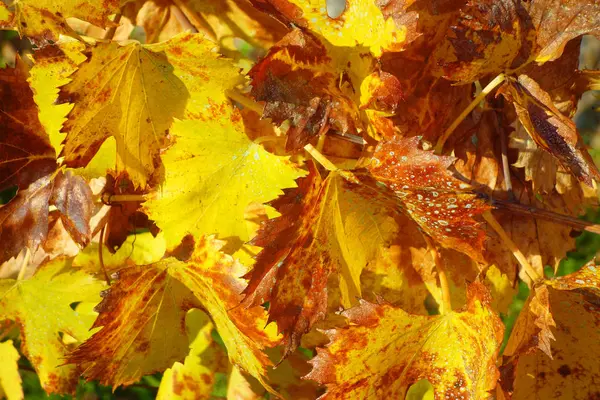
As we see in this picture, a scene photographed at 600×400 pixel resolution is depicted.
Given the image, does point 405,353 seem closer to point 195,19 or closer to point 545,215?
point 545,215

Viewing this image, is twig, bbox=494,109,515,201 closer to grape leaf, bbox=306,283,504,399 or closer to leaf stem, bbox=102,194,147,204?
grape leaf, bbox=306,283,504,399

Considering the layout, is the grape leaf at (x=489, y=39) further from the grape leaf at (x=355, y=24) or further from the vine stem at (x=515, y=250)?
the vine stem at (x=515, y=250)

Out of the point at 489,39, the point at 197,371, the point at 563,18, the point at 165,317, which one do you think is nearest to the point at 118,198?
the point at 165,317

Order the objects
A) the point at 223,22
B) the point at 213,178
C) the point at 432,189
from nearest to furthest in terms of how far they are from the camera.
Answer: the point at 432,189
the point at 213,178
the point at 223,22

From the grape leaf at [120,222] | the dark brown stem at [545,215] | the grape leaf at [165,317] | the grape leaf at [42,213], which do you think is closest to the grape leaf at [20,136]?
the grape leaf at [42,213]

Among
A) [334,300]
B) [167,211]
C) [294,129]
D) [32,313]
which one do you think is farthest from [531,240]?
[32,313]

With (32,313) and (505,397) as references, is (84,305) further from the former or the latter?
(505,397)
